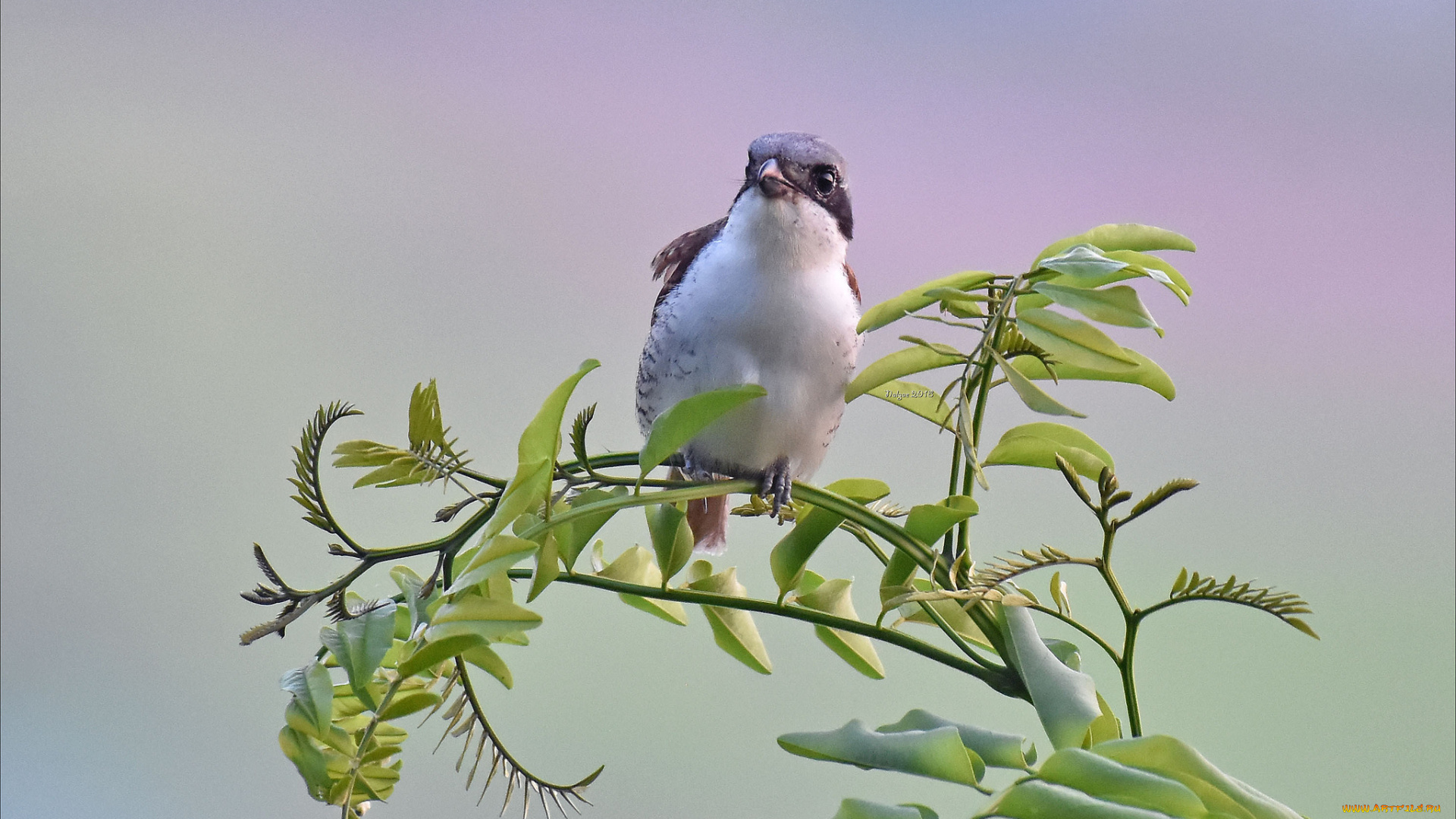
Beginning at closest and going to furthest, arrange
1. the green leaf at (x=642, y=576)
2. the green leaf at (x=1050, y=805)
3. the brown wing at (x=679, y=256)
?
the green leaf at (x=1050, y=805), the green leaf at (x=642, y=576), the brown wing at (x=679, y=256)

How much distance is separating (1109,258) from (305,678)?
1.33 ft

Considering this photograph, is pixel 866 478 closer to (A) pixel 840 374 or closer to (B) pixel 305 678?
(A) pixel 840 374

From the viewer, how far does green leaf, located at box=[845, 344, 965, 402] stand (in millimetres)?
504

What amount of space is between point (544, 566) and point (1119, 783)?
0.79 ft

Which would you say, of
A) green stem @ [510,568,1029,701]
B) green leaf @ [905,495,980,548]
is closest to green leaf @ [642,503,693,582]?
green stem @ [510,568,1029,701]

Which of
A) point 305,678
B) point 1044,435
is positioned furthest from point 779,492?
point 305,678

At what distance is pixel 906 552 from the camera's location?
497 millimetres

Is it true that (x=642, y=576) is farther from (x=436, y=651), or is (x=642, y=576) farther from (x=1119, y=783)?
(x=1119, y=783)

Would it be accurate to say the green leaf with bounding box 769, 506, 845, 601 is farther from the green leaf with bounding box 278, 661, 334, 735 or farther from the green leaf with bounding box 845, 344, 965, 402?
the green leaf with bounding box 278, 661, 334, 735

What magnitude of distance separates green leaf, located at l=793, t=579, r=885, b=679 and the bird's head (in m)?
0.23

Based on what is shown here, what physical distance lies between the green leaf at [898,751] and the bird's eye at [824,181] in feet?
1.13

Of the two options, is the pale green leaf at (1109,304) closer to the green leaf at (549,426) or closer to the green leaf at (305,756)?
the green leaf at (549,426)

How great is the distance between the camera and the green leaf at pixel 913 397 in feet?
1.94

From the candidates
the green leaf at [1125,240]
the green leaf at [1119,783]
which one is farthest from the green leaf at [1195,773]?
the green leaf at [1125,240]
